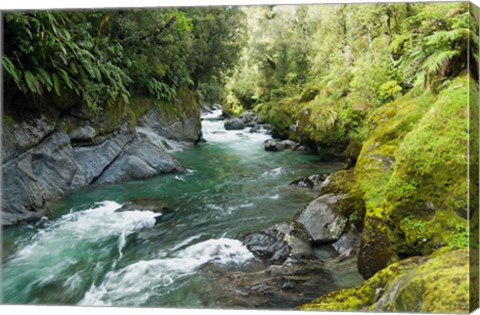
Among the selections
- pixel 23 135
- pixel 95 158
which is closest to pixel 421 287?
pixel 23 135

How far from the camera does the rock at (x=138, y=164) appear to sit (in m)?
8.39

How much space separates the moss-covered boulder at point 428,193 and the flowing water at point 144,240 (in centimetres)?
155

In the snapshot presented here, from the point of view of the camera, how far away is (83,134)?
8211 millimetres

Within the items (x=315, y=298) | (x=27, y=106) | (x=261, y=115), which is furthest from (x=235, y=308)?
(x=261, y=115)

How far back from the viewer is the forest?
312 centimetres

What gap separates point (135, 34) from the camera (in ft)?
29.8

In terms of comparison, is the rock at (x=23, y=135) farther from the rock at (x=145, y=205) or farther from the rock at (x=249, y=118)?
the rock at (x=249, y=118)

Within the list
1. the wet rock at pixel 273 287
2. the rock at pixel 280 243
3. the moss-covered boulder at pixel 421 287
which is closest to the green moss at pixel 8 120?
the rock at pixel 280 243

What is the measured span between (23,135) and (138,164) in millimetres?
2736

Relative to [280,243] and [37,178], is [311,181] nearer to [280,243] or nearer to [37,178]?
[280,243]

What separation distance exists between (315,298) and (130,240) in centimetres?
264

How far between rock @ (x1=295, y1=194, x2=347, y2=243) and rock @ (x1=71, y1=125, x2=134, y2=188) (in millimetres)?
4500

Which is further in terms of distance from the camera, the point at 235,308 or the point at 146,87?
the point at 146,87

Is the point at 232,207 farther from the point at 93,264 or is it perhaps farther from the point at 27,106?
the point at 27,106
